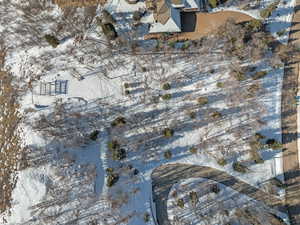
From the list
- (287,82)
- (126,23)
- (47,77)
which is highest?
(126,23)

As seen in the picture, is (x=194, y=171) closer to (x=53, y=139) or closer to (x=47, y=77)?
(x=53, y=139)

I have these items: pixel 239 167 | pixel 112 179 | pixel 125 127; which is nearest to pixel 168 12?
pixel 125 127

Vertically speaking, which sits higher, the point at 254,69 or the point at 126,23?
the point at 126,23

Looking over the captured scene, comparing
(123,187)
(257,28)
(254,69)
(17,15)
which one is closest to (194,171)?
(123,187)

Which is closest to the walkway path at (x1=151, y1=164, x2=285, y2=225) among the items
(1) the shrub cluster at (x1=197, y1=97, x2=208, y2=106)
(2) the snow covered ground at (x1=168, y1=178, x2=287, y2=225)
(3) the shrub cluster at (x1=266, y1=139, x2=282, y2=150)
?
(2) the snow covered ground at (x1=168, y1=178, x2=287, y2=225)

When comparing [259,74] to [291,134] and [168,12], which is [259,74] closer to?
[291,134]

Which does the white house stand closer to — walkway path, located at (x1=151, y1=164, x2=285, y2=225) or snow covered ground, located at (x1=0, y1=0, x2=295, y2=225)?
snow covered ground, located at (x1=0, y1=0, x2=295, y2=225)
